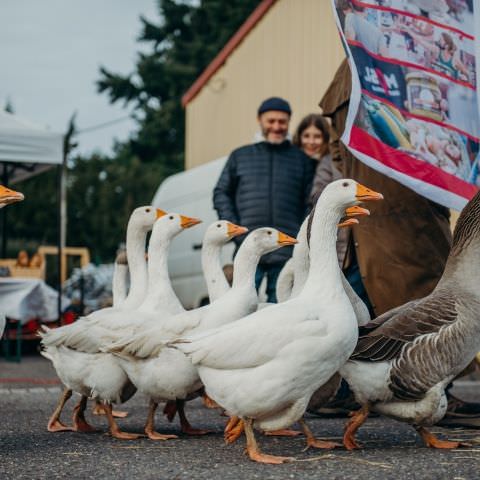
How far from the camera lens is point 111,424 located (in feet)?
18.7

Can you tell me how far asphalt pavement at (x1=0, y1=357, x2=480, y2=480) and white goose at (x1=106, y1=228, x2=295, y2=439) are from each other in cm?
32

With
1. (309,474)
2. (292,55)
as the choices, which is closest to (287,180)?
(309,474)

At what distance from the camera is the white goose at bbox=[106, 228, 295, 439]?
5.42 meters

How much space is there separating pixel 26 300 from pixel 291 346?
7503 mm

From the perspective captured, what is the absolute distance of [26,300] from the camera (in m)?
11.5

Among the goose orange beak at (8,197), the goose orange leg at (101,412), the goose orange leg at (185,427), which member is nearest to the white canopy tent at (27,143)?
the goose orange leg at (101,412)

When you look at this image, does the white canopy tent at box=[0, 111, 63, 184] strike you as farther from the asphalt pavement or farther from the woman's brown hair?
the asphalt pavement

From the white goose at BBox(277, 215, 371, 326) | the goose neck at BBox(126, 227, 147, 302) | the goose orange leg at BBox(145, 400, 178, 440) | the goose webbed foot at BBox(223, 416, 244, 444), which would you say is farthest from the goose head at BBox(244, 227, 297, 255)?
the goose neck at BBox(126, 227, 147, 302)

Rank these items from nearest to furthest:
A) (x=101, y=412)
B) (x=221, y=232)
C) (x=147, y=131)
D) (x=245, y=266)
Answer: (x=245, y=266)
(x=221, y=232)
(x=101, y=412)
(x=147, y=131)

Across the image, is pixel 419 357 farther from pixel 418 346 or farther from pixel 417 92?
pixel 417 92

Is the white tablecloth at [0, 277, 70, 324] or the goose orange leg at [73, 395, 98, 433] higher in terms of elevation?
the white tablecloth at [0, 277, 70, 324]

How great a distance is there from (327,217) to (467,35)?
219 centimetres

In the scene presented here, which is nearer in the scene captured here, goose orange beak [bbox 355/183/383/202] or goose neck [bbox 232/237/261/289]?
goose orange beak [bbox 355/183/383/202]

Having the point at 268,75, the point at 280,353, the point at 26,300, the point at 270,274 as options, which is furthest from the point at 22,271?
the point at 280,353
